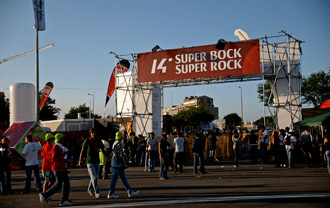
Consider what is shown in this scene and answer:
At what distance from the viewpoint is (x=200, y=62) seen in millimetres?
22656

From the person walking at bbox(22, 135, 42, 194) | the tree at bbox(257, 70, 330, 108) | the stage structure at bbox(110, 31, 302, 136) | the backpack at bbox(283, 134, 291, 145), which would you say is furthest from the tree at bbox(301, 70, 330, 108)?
the person walking at bbox(22, 135, 42, 194)

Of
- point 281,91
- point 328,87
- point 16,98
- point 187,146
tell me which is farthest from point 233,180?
point 328,87

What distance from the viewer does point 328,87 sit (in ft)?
152

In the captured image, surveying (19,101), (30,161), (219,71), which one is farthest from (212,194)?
(19,101)

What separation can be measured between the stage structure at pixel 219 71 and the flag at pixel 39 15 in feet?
17.8

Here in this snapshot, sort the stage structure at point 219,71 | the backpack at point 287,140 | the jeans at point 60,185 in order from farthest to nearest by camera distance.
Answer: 1. the stage structure at point 219,71
2. the backpack at point 287,140
3. the jeans at point 60,185

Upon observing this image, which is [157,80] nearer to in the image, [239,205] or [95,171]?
[95,171]

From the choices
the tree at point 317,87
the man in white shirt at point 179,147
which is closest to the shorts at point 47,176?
the man in white shirt at point 179,147

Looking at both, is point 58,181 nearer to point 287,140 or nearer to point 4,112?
point 287,140

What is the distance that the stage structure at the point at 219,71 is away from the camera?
20.5 m

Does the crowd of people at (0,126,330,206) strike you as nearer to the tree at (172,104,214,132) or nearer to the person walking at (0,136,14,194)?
the person walking at (0,136,14,194)

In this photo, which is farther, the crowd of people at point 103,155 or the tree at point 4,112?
the tree at point 4,112

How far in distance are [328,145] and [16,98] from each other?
20.6 metres

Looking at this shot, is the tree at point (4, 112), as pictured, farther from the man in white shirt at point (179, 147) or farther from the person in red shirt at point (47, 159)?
the person in red shirt at point (47, 159)
